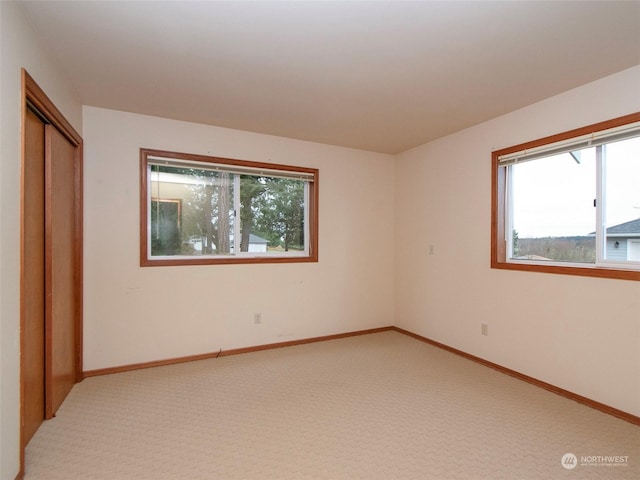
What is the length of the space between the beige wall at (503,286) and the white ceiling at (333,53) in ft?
0.82

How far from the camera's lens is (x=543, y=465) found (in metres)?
1.78

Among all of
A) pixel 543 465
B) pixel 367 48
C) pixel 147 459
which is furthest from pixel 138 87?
pixel 543 465

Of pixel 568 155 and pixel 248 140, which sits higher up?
pixel 248 140

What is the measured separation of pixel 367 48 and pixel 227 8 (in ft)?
2.77

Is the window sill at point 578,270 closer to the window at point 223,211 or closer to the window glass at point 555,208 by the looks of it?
the window glass at point 555,208

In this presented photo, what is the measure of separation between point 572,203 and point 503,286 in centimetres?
91

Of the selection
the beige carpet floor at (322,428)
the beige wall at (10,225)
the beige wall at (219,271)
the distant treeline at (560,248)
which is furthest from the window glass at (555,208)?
the beige wall at (10,225)

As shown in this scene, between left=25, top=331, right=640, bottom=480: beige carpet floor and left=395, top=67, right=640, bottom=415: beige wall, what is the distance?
283mm

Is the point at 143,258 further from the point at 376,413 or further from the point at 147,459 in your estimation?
the point at 376,413

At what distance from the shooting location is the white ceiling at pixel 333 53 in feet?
5.68

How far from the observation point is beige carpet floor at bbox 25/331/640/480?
1751mm

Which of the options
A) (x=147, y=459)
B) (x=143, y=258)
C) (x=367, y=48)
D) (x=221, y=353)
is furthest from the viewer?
(x=221, y=353)

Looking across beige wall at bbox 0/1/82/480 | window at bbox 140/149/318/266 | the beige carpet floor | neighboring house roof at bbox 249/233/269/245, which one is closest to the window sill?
the beige carpet floor

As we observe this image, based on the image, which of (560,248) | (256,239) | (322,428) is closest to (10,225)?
(322,428)
